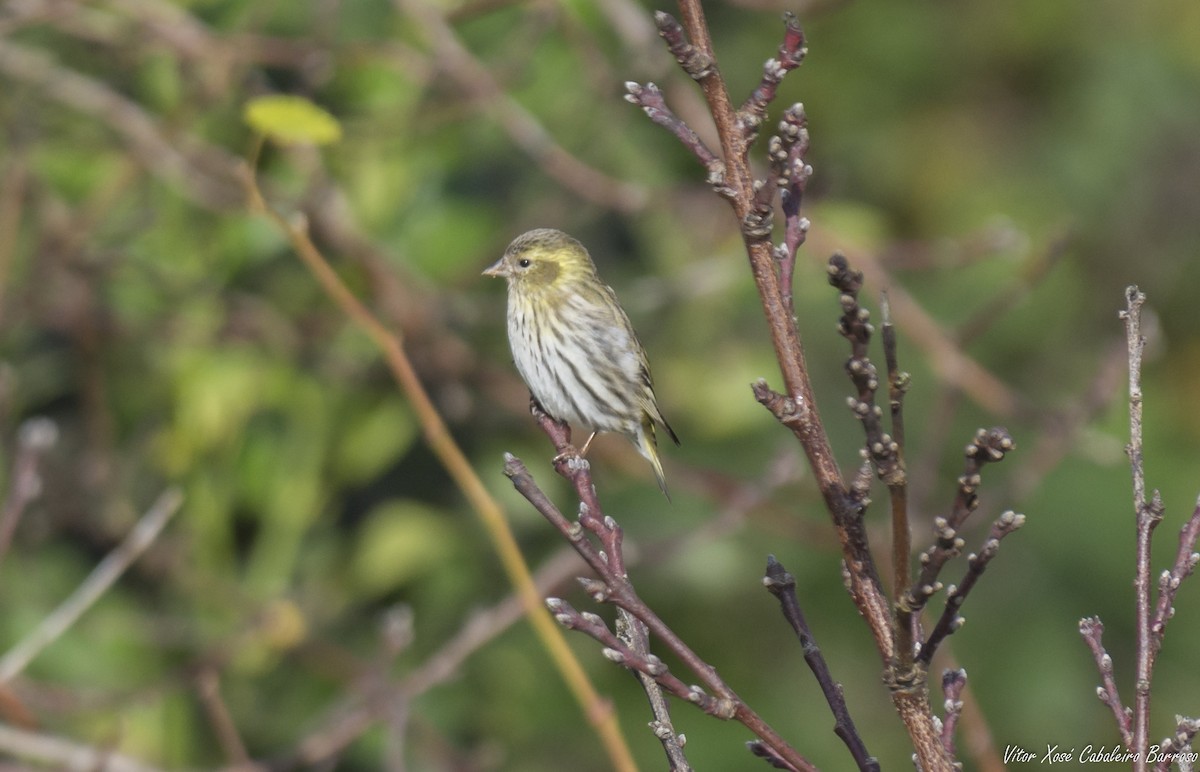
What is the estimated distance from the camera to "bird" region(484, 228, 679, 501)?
403 cm

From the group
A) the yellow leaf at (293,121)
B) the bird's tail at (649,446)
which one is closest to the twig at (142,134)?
the yellow leaf at (293,121)

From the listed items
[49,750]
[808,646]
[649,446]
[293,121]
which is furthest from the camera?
[649,446]

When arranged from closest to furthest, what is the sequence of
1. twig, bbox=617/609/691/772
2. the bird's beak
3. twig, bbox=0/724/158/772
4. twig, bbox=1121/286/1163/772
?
twig, bbox=1121/286/1163/772 → twig, bbox=617/609/691/772 → twig, bbox=0/724/158/772 → the bird's beak

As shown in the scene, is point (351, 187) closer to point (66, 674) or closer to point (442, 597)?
point (442, 597)

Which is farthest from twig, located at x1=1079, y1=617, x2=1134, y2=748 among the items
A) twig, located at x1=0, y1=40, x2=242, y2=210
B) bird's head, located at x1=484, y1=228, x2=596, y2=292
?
twig, located at x1=0, y1=40, x2=242, y2=210

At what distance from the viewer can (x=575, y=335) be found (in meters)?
4.12

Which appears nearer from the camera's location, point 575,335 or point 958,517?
point 958,517

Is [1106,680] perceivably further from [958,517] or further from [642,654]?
[642,654]

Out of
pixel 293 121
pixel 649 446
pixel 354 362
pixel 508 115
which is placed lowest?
pixel 354 362

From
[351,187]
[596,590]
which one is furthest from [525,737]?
[596,590]

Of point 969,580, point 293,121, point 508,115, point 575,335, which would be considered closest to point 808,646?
point 969,580

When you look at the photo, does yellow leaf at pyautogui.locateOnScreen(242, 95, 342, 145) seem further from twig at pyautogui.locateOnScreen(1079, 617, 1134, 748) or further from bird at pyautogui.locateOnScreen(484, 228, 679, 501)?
twig at pyautogui.locateOnScreen(1079, 617, 1134, 748)

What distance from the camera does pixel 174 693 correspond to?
15.6 feet

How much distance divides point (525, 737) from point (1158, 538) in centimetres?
335
